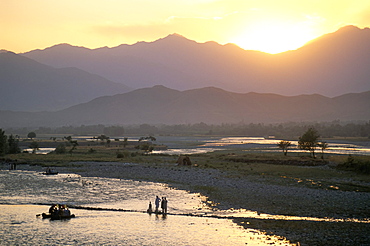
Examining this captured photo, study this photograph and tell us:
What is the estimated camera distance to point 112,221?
98.3 ft

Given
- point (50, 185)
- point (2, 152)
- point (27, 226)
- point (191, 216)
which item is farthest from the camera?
point (2, 152)

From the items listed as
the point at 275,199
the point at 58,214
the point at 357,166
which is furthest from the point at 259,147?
the point at 58,214

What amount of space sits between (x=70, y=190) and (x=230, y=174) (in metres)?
22.7

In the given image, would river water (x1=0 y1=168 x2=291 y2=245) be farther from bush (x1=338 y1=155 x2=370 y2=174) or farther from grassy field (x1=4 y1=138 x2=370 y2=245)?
bush (x1=338 y1=155 x2=370 y2=174)

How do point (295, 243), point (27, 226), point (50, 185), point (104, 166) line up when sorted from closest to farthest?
point (295, 243)
point (27, 226)
point (50, 185)
point (104, 166)

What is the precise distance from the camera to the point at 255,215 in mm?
31344

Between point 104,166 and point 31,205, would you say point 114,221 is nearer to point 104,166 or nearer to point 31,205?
point 31,205

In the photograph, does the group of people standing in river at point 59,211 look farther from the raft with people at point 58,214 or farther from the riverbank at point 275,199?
the riverbank at point 275,199

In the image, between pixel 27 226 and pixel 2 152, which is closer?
pixel 27 226

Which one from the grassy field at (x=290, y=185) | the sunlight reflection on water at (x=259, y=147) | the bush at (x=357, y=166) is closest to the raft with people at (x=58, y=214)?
the grassy field at (x=290, y=185)

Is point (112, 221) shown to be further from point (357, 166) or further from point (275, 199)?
point (357, 166)

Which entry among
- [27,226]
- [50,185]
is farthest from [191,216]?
[50,185]

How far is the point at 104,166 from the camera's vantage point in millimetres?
67938

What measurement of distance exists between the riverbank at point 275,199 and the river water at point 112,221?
194 cm
